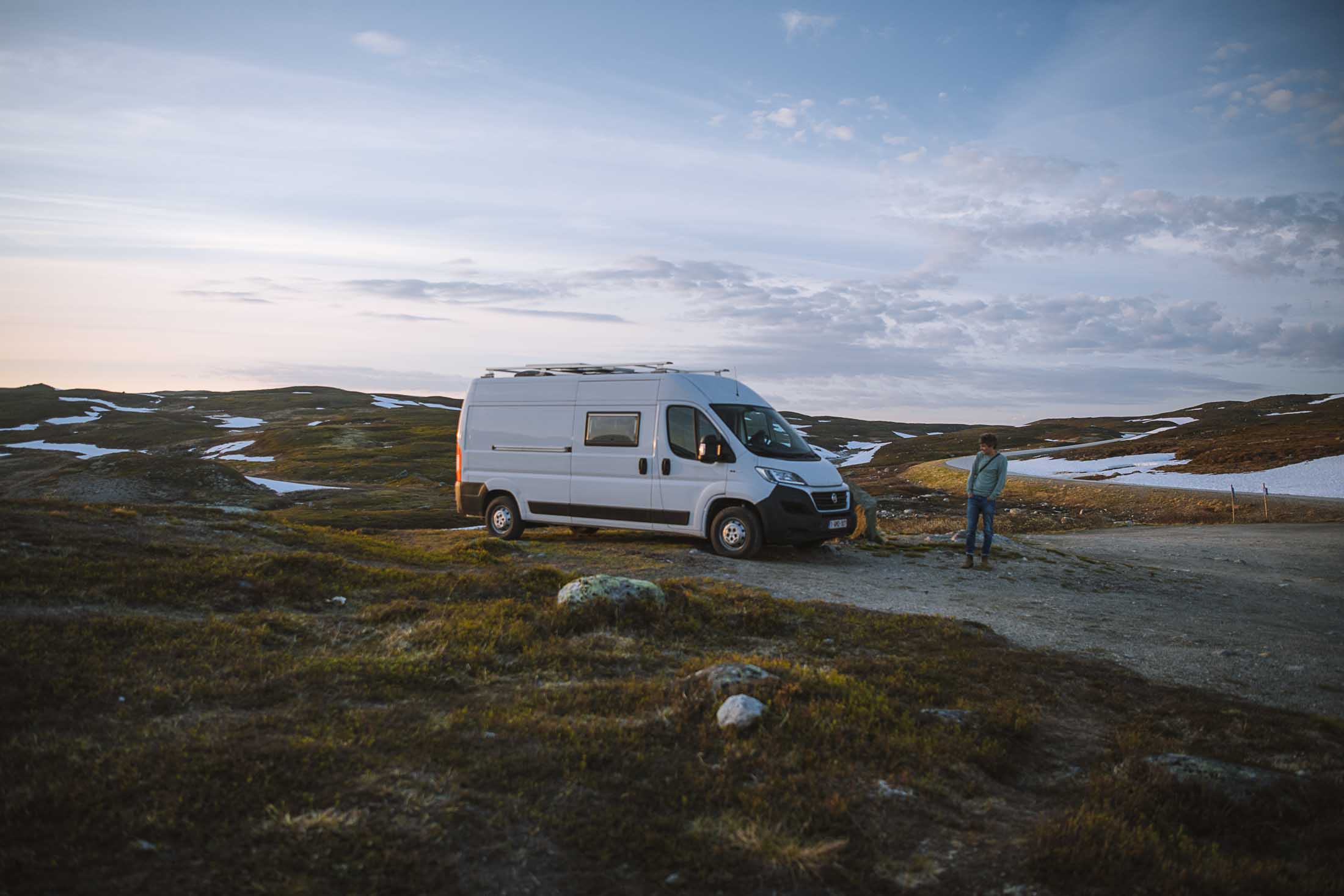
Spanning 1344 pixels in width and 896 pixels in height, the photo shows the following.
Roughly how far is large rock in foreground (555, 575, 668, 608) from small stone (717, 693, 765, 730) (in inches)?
132

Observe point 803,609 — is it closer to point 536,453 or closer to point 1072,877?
point 1072,877

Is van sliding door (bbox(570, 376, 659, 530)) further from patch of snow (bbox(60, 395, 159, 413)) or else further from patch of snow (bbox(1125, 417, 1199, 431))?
patch of snow (bbox(1125, 417, 1199, 431))

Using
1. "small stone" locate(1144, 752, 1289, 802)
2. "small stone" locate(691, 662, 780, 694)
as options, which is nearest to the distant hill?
"small stone" locate(691, 662, 780, 694)

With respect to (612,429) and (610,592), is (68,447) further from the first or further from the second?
(610,592)

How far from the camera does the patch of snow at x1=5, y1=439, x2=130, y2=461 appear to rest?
8106 cm

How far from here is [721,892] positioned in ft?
13.5

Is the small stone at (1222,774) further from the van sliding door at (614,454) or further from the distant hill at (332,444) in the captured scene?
the distant hill at (332,444)

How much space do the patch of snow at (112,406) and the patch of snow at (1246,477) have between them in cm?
13744

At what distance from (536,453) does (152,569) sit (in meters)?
7.78

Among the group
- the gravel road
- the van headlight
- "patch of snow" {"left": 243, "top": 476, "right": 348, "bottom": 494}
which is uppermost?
the van headlight

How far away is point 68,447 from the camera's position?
86.4m

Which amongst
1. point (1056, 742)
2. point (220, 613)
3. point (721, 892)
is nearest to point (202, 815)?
point (721, 892)

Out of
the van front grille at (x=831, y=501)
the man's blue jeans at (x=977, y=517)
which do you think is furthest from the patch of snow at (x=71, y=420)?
the man's blue jeans at (x=977, y=517)

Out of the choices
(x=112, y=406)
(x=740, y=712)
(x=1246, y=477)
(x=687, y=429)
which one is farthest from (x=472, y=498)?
(x=112, y=406)
